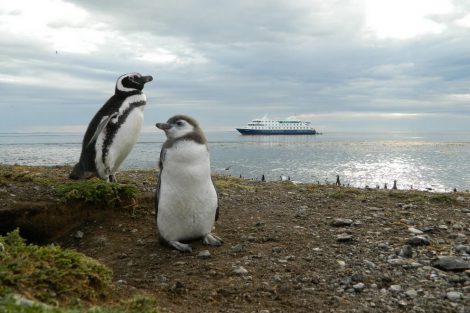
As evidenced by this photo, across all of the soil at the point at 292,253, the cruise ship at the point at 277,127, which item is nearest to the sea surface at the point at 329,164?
the soil at the point at 292,253

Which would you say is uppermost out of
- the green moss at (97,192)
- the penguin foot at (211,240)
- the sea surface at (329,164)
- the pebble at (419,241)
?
the green moss at (97,192)

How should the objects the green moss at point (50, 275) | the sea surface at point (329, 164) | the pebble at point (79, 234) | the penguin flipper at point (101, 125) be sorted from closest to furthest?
the green moss at point (50, 275)
the pebble at point (79, 234)
the penguin flipper at point (101, 125)
the sea surface at point (329, 164)

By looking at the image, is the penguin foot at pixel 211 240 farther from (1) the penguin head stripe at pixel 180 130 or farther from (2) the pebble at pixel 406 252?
(2) the pebble at pixel 406 252

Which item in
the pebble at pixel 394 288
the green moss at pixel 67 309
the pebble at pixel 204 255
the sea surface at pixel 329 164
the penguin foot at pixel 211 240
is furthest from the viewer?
the sea surface at pixel 329 164

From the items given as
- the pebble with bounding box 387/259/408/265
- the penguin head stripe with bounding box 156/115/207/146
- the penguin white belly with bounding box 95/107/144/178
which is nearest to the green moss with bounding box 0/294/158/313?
the penguin head stripe with bounding box 156/115/207/146

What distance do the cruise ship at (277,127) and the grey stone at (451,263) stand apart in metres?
130

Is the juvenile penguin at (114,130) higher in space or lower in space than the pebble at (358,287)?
higher

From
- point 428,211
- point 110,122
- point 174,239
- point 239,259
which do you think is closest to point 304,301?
point 239,259

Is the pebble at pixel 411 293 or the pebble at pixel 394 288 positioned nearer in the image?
the pebble at pixel 411 293

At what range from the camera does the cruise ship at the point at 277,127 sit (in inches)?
5329

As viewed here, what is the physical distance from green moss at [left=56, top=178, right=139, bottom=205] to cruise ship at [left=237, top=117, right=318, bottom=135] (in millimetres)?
127911

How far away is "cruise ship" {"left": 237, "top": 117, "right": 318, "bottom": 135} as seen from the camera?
135 metres

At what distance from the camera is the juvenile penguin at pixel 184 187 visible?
5836mm

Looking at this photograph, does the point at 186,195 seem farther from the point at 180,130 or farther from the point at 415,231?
the point at 415,231
